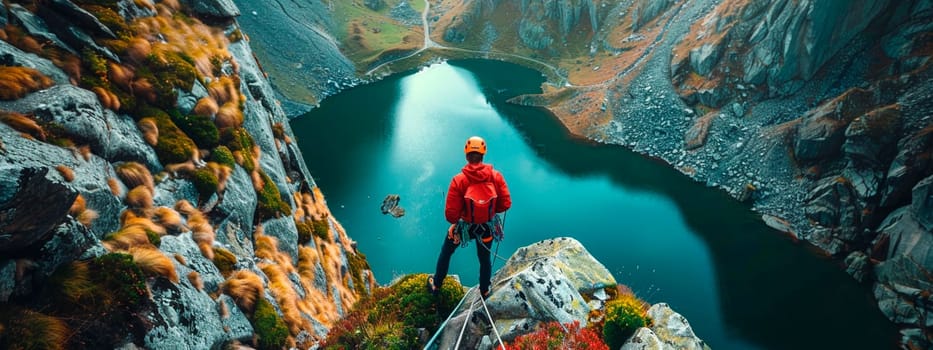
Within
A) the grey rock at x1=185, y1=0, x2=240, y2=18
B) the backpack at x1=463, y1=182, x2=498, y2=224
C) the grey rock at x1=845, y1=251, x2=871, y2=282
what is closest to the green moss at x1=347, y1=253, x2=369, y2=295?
the backpack at x1=463, y1=182, x2=498, y2=224

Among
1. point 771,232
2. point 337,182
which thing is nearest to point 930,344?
point 771,232

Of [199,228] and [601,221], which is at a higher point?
[601,221]

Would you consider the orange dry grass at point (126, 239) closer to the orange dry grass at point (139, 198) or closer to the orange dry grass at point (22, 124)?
the orange dry grass at point (139, 198)

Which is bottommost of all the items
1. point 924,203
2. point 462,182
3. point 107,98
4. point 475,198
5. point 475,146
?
point 107,98

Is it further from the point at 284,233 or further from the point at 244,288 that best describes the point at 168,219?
the point at 284,233

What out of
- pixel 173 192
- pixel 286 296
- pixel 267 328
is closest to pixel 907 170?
pixel 286 296

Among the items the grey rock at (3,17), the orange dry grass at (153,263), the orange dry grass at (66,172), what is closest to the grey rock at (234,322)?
the orange dry grass at (153,263)
